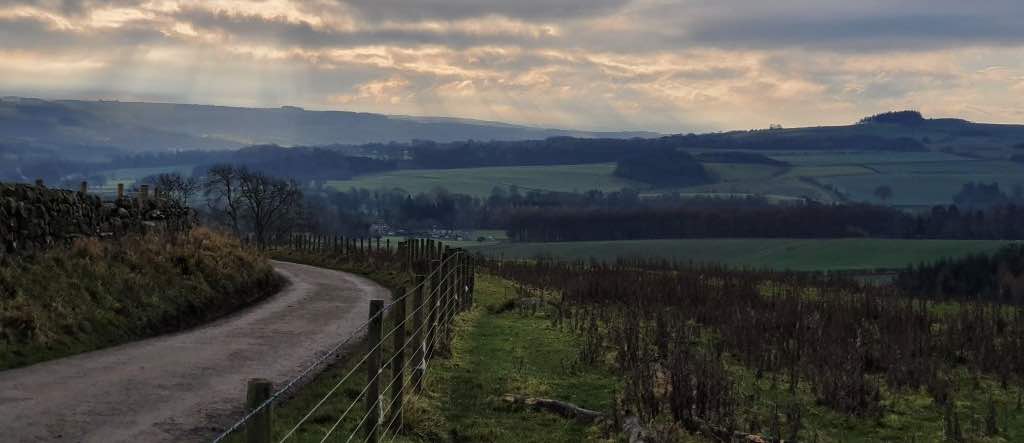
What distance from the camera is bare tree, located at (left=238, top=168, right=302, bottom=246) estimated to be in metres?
86.8

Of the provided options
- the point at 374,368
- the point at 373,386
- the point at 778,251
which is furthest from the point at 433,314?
the point at 778,251

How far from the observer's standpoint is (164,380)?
16.2 m

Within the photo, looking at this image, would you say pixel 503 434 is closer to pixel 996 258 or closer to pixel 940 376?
pixel 940 376

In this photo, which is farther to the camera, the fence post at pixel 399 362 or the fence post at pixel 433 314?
the fence post at pixel 433 314

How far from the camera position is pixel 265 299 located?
Result: 3062 cm

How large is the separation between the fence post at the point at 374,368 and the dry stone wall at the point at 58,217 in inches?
567

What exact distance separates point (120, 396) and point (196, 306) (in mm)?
11987

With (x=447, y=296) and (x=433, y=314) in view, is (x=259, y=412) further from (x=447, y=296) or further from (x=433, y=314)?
(x=447, y=296)

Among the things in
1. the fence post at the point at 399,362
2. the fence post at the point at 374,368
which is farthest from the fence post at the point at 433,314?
the fence post at the point at 374,368

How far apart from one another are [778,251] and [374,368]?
12556 centimetres

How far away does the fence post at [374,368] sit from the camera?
37.3ft

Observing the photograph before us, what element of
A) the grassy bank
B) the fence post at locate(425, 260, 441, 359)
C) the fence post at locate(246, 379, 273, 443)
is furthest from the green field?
the fence post at locate(246, 379, 273, 443)

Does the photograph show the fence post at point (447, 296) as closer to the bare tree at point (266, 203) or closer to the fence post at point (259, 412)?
the fence post at point (259, 412)

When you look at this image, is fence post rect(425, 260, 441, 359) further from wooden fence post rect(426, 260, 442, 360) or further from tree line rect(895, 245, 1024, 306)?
tree line rect(895, 245, 1024, 306)
